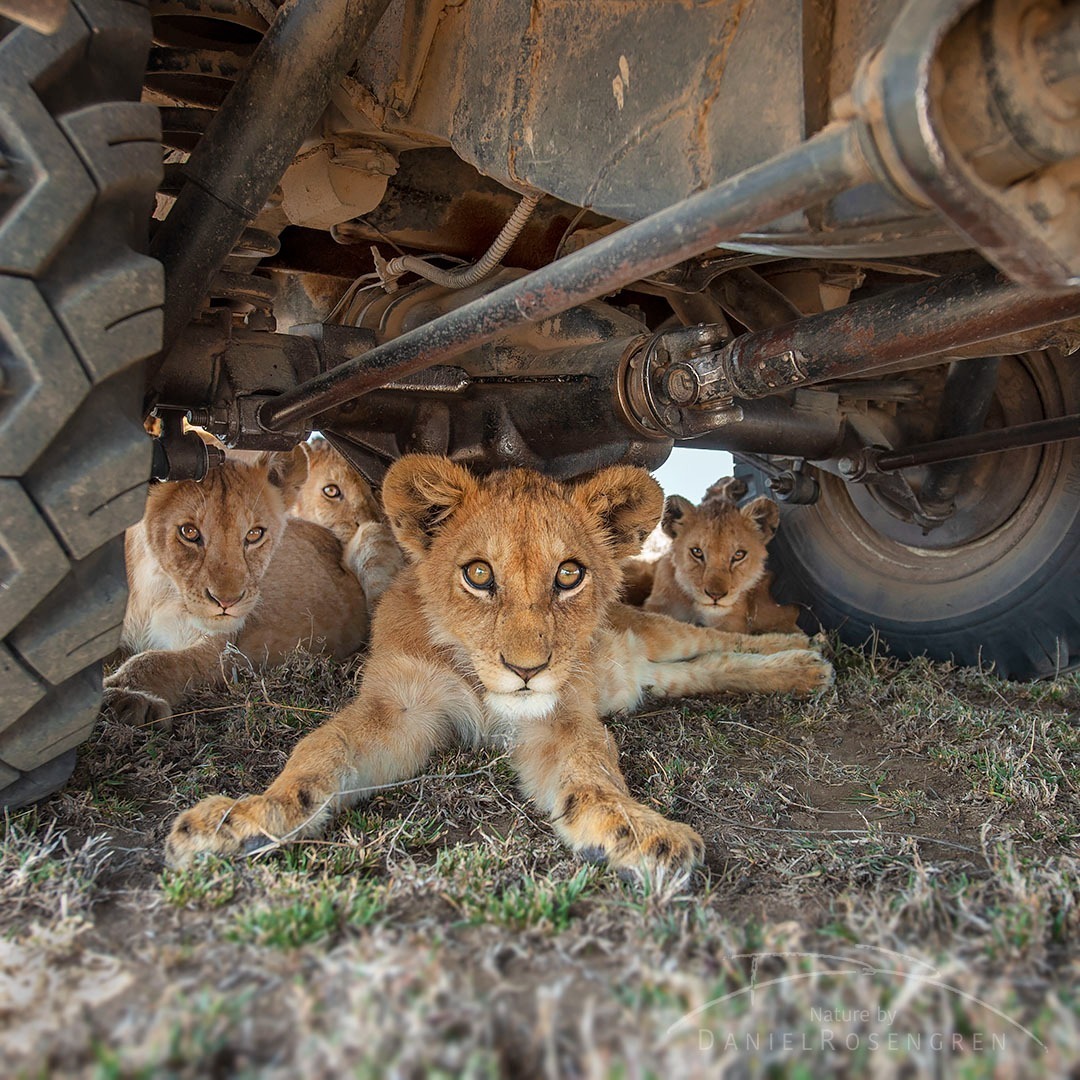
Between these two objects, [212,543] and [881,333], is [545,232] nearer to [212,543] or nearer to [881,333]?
[881,333]

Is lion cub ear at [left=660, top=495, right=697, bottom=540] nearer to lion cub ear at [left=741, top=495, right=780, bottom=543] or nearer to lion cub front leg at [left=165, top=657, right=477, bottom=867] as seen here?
lion cub ear at [left=741, top=495, right=780, bottom=543]

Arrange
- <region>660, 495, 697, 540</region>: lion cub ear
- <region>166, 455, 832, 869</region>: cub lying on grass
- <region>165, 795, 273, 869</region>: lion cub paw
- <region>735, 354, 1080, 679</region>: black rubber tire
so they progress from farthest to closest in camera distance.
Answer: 1. <region>660, 495, 697, 540</region>: lion cub ear
2. <region>735, 354, 1080, 679</region>: black rubber tire
3. <region>166, 455, 832, 869</region>: cub lying on grass
4. <region>165, 795, 273, 869</region>: lion cub paw

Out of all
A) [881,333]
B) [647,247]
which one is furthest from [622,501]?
[647,247]

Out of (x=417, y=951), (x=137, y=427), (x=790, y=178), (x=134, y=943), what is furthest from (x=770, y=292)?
(x=134, y=943)

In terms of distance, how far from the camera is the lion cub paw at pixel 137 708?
9.27 ft

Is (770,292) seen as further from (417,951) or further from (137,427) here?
(417,951)

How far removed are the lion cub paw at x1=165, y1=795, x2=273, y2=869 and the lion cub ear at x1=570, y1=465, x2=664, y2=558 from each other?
1.48m

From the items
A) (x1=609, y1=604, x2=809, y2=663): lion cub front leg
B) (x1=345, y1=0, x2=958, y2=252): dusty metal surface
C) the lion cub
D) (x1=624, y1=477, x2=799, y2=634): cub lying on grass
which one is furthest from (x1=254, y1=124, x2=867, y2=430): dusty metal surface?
(x1=624, y1=477, x2=799, y2=634): cub lying on grass

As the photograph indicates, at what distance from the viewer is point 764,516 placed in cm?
500

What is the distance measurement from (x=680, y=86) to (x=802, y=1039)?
1.66m

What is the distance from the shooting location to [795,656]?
13.0 feet

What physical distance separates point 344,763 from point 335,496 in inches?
127

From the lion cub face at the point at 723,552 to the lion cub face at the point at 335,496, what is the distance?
1.71m

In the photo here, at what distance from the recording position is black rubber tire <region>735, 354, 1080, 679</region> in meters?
3.62
